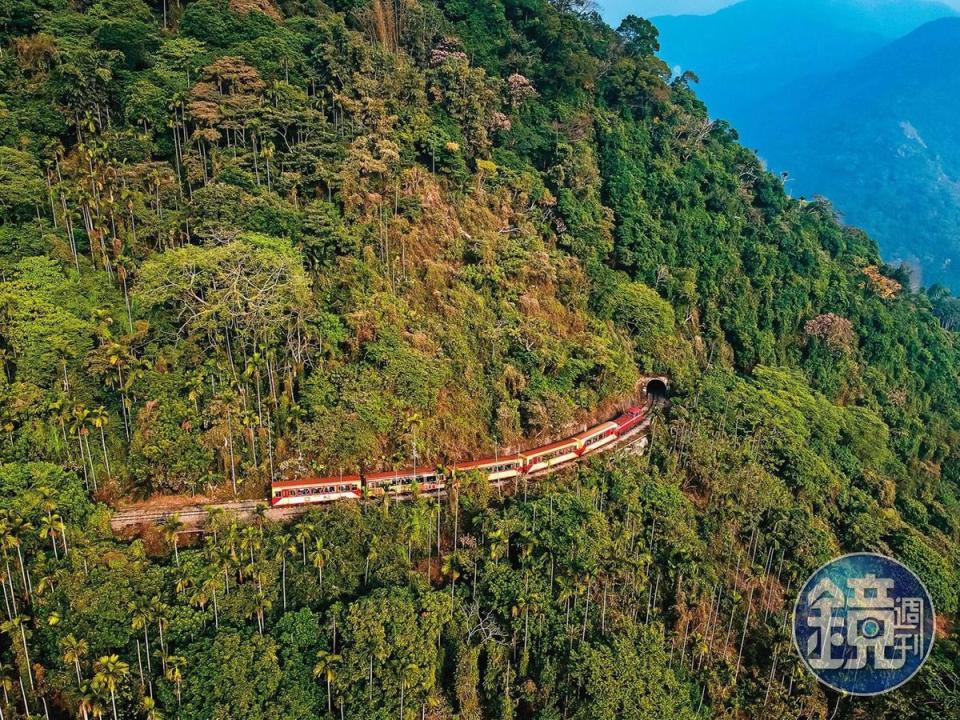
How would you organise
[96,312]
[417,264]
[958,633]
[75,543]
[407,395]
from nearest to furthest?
[75,543]
[96,312]
[407,395]
[958,633]
[417,264]

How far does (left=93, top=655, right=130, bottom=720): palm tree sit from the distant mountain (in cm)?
13648

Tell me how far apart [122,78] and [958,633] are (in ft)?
183

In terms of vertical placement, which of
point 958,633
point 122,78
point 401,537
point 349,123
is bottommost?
point 958,633

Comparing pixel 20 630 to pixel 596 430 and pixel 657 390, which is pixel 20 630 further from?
pixel 657 390

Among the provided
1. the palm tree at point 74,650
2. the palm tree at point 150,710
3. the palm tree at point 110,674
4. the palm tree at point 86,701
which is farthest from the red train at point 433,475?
the palm tree at point 86,701

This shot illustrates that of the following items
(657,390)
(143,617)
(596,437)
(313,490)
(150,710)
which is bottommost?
(150,710)

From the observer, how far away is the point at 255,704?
79.6ft

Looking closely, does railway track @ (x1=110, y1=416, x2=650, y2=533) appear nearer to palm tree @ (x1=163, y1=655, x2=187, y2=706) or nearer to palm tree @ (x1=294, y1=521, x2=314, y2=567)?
palm tree @ (x1=294, y1=521, x2=314, y2=567)

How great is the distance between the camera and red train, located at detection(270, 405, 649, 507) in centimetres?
3059

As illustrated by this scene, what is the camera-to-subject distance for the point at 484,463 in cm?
3422

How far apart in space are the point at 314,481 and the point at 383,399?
16.9 ft

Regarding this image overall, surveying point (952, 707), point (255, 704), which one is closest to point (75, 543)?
point (255, 704)

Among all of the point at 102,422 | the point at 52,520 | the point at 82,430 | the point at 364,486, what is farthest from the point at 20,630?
the point at 364,486

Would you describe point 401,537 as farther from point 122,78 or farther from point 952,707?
point 122,78
